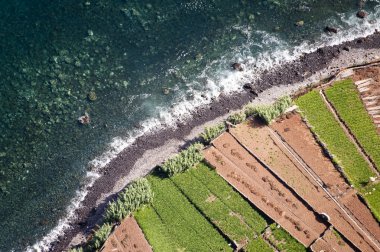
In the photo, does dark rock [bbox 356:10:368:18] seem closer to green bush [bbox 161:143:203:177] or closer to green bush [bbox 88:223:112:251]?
green bush [bbox 161:143:203:177]

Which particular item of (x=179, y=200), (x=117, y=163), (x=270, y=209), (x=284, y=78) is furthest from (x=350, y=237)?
(x=117, y=163)

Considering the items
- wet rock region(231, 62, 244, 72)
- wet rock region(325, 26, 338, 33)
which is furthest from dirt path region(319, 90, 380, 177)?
wet rock region(325, 26, 338, 33)

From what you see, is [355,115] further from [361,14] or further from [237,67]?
[361,14]

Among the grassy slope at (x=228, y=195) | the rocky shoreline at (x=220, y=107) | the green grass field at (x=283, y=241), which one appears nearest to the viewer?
the green grass field at (x=283, y=241)

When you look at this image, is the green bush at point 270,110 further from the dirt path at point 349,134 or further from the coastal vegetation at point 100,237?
the coastal vegetation at point 100,237

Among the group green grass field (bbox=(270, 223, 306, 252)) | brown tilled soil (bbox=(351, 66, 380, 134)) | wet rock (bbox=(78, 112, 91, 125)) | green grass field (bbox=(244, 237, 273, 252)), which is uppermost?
wet rock (bbox=(78, 112, 91, 125))

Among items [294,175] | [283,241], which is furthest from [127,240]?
[294,175]

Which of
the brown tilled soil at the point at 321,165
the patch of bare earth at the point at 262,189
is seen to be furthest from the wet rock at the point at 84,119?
the brown tilled soil at the point at 321,165
